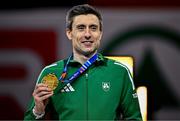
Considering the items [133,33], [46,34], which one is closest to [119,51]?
[133,33]

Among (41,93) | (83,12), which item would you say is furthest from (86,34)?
(41,93)

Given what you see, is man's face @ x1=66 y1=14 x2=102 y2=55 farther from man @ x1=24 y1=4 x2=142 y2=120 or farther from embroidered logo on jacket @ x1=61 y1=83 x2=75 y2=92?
embroidered logo on jacket @ x1=61 y1=83 x2=75 y2=92

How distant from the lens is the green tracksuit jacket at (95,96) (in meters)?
1.46

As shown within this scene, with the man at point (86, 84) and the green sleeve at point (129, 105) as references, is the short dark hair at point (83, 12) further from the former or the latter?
the green sleeve at point (129, 105)

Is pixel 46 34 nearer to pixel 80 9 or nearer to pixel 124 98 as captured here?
pixel 80 9

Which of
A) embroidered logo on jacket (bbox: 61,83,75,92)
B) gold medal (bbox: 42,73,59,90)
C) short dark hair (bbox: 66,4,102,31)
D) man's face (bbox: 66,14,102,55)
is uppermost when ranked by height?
short dark hair (bbox: 66,4,102,31)

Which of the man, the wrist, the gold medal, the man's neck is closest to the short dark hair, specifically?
the man

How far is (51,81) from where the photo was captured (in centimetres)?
142

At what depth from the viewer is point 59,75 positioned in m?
1.54

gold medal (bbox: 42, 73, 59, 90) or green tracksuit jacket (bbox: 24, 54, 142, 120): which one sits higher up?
gold medal (bbox: 42, 73, 59, 90)

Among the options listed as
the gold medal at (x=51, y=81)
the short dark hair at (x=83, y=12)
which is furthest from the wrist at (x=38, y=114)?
the short dark hair at (x=83, y=12)

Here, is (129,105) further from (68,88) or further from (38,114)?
(38,114)

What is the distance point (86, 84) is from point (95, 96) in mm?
65

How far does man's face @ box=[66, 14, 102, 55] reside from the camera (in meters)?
1.50
